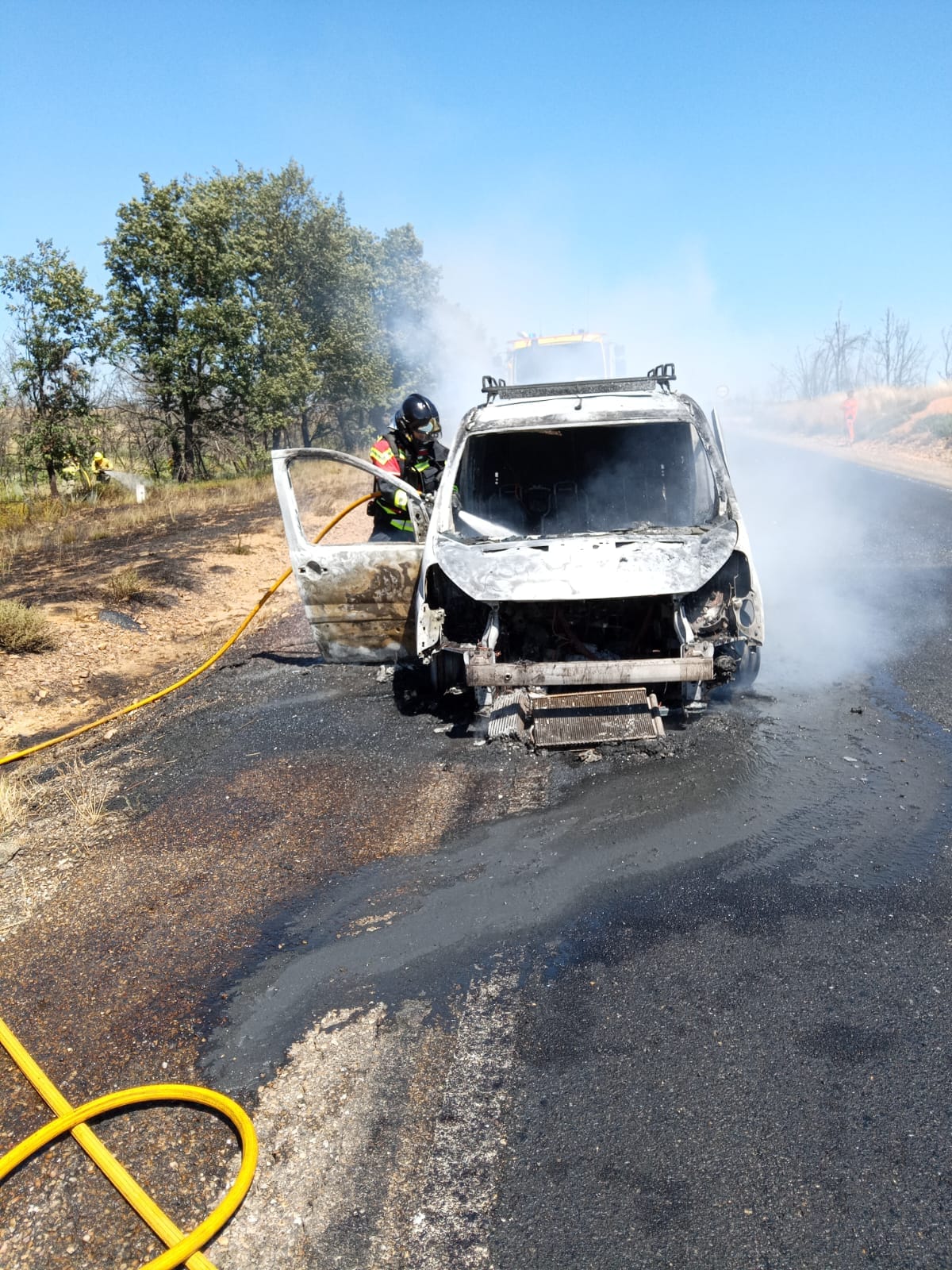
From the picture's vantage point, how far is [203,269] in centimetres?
1950

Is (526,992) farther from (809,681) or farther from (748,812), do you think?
(809,681)

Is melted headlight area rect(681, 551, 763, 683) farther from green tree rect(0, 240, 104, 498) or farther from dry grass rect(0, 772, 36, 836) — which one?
green tree rect(0, 240, 104, 498)

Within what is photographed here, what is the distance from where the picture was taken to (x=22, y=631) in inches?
311

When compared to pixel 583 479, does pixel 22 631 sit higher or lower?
lower

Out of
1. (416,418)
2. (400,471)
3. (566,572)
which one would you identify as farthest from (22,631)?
(566,572)

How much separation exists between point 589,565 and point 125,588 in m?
6.51

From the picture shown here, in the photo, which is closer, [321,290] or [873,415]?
[321,290]

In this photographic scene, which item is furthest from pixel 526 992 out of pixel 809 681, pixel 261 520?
pixel 261 520

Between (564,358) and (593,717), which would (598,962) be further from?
(564,358)

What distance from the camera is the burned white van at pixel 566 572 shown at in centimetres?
495

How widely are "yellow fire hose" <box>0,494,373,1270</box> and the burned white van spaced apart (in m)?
2.70

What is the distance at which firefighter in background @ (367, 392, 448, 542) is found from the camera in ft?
23.5

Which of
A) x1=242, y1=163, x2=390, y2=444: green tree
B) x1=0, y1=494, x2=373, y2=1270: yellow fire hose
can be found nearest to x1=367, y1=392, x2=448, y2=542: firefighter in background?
x1=0, y1=494, x2=373, y2=1270: yellow fire hose

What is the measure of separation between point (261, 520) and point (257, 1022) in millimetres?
13144
